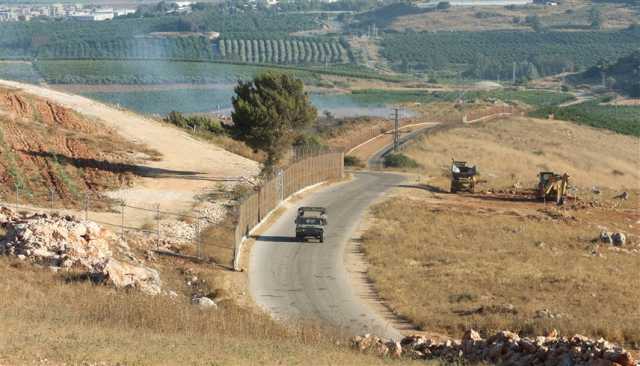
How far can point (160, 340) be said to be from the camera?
21.5m

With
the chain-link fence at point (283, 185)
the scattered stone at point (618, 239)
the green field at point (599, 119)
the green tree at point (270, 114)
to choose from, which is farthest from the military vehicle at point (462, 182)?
the green field at point (599, 119)

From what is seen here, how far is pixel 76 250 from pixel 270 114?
25956mm

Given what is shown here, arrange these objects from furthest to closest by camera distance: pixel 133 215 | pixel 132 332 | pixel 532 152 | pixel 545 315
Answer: pixel 532 152
pixel 133 215
pixel 545 315
pixel 132 332

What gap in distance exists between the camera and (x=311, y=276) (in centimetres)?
3631

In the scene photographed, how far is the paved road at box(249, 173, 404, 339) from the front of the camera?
30859 millimetres

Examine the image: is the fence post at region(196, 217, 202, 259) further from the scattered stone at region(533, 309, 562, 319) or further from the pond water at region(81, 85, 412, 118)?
the pond water at region(81, 85, 412, 118)

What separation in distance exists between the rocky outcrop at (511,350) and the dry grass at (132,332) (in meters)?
1.16

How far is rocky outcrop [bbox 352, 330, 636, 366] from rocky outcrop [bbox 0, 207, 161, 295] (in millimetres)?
7089

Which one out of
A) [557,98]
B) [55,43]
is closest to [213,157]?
[55,43]

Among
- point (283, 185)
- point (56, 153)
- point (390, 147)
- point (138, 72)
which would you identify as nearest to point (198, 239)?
point (283, 185)

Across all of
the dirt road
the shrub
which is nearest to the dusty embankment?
the dirt road

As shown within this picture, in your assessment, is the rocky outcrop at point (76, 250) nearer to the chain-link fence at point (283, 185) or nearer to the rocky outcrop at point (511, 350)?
the chain-link fence at point (283, 185)

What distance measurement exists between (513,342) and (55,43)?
123 m

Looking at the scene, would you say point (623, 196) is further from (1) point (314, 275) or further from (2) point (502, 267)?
(1) point (314, 275)
